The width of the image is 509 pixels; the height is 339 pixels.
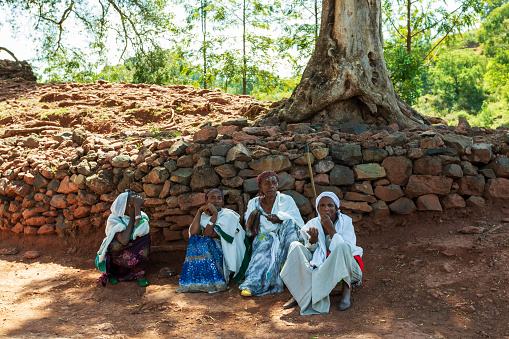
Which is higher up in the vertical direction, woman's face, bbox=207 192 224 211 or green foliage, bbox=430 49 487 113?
green foliage, bbox=430 49 487 113

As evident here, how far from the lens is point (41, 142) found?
6.92 metres

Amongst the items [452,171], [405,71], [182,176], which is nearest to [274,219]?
[182,176]

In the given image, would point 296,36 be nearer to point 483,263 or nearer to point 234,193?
point 234,193

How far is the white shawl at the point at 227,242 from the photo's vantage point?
4500 millimetres

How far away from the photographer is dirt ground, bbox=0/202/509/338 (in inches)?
130

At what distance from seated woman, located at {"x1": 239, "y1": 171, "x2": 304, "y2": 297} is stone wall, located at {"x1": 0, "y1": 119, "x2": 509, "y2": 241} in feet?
1.60

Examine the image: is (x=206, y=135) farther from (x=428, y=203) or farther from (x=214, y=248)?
(x=428, y=203)

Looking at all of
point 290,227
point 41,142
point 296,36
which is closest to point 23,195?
point 41,142

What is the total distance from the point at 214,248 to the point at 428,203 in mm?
2446

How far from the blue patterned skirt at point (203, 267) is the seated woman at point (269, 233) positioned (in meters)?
0.31

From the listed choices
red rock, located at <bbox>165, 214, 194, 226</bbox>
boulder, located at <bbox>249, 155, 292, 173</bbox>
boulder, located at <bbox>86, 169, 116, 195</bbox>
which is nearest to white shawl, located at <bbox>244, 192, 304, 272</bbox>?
boulder, located at <bbox>249, 155, 292, 173</bbox>

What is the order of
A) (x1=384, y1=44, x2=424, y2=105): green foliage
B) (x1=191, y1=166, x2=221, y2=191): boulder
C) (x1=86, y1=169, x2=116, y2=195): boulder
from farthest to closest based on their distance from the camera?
(x1=384, y1=44, x2=424, y2=105): green foliage, (x1=86, y1=169, x2=116, y2=195): boulder, (x1=191, y1=166, x2=221, y2=191): boulder

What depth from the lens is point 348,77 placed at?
6.02 meters

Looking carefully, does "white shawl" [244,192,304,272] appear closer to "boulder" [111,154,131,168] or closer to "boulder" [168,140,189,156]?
"boulder" [168,140,189,156]
